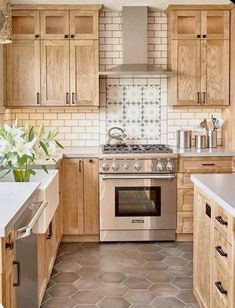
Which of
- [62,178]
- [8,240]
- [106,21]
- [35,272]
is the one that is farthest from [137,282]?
[106,21]

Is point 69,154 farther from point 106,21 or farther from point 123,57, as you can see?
point 106,21

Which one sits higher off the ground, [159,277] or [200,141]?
[200,141]

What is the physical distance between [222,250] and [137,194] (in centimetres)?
239

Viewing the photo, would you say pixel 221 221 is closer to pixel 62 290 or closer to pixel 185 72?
pixel 62 290

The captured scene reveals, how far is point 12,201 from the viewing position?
92.0 inches

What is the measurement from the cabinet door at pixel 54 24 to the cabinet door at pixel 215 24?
1.48m

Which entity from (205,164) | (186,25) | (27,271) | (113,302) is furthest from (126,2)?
(27,271)

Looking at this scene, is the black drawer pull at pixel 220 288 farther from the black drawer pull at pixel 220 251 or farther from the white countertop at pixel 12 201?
the white countertop at pixel 12 201

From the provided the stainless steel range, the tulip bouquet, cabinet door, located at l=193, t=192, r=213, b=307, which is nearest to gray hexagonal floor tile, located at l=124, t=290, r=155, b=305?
cabinet door, located at l=193, t=192, r=213, b=307

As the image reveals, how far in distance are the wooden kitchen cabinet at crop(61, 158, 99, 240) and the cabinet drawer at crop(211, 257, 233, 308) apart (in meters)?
2.36

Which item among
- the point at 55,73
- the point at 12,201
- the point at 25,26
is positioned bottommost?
the point at 12,201

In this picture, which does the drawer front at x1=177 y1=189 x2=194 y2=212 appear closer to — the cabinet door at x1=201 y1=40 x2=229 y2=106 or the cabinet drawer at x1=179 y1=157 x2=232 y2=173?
the cabinet drawer at x1=179 y1=157 x2=232 y2=173

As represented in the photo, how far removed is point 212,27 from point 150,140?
1454 millimetres

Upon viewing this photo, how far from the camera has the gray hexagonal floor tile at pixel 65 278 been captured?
3936mm
